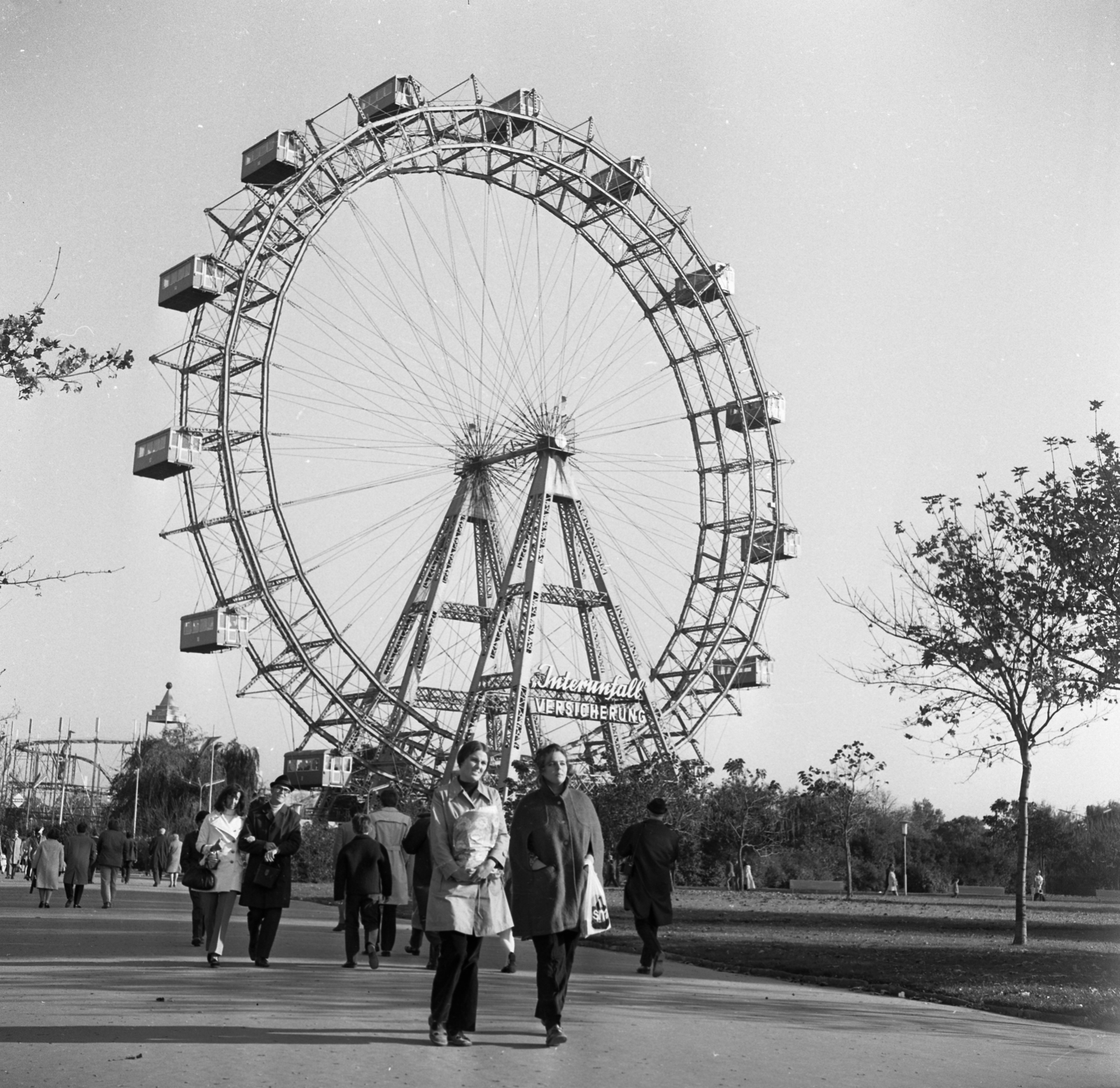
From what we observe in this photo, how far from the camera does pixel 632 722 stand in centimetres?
4447

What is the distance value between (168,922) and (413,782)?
67.5ft

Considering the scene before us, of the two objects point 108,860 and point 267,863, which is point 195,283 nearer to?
point 108,860

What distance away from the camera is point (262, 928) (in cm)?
1306

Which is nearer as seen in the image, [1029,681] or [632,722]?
[1029,681]

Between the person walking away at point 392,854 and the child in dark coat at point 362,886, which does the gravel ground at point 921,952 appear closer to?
the person walking away at point 392,854

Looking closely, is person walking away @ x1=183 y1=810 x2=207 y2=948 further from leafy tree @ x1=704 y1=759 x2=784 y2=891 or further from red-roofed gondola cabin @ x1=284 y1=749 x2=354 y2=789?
leafy tree @ x1=704 y1=759 x2=784 y2=891

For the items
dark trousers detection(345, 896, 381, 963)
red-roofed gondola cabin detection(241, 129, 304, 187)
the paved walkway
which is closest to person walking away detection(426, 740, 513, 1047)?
the paved walkway

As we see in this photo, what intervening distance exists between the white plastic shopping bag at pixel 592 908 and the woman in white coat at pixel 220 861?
198 inches

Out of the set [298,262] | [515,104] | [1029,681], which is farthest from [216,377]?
[1029,681]

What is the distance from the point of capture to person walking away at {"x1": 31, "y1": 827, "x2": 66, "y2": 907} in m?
25.0

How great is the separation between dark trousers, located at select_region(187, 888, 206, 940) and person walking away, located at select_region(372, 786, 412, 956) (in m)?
1.79

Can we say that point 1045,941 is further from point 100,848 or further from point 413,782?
point 413,782

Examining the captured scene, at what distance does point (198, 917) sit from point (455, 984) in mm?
7023

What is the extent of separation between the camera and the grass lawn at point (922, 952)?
1237 centimetres
